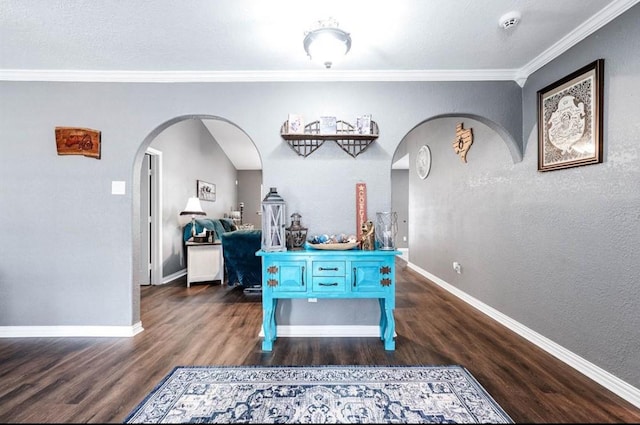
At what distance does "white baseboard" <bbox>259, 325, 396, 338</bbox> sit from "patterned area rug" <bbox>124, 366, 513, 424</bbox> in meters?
0.54

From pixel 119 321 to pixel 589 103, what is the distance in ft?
13.4

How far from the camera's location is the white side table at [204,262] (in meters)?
4.45

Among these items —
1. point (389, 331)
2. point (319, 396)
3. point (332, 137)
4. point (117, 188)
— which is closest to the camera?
point (319, 396)

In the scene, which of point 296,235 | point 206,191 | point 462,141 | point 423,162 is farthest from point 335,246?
point 206,191

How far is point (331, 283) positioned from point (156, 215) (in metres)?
3.45

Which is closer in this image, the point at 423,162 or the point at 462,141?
the point at 462,141

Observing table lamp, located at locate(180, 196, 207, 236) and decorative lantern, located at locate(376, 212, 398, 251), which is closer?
decorative lantern, located at locate(376, 212, 398, 251)

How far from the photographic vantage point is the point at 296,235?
2572 millimetres

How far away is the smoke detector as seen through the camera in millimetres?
1893

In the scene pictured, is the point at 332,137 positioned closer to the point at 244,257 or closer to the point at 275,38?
the point at 275,38

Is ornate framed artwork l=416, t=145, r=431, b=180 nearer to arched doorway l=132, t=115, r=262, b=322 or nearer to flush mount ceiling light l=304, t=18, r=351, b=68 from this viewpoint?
arched doorway l=132, t=115, r=262, b=322

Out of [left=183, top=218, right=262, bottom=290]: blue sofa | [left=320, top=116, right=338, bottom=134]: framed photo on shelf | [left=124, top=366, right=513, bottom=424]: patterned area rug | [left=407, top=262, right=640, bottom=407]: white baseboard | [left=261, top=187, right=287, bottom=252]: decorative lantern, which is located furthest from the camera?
[left=183, top=218, right=262, bottom=290]: blue sofa

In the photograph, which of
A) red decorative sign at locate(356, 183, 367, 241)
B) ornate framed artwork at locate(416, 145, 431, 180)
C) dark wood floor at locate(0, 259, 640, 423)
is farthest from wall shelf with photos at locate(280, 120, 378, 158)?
ornate framed artwork at locate(416, 145, 431, 180)

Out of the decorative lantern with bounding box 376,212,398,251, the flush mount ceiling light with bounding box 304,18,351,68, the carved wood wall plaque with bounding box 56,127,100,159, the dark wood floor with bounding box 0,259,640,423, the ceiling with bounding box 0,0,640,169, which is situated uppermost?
the ceiling with bounding box 0,0,640,169
